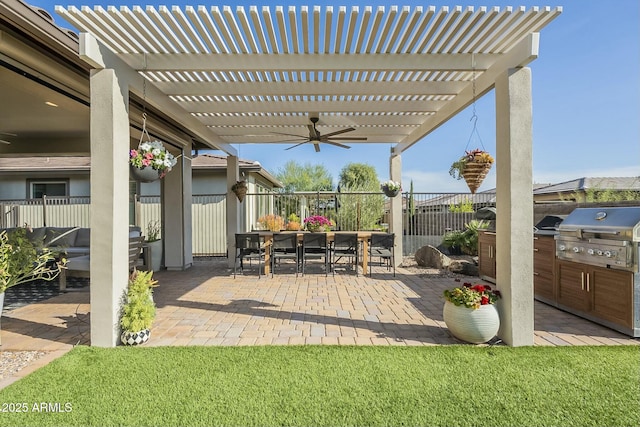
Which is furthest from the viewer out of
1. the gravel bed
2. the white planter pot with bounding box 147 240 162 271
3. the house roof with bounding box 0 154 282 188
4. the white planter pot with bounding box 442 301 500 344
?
the house roof with bounding box 0 154 282 188

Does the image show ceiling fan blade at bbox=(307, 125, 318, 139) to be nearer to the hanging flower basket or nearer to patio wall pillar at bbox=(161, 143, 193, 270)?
the hanging flower basket

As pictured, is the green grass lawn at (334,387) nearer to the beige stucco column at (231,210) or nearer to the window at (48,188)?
the beige stucco column at (231,210)

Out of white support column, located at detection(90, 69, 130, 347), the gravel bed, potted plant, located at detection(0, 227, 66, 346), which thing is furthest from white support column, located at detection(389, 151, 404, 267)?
the gravel bed

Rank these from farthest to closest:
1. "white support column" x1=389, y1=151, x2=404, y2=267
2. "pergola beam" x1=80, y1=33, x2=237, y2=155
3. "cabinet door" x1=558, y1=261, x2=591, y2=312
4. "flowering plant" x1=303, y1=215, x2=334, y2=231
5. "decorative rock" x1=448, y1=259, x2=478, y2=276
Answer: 1. "white support column" x1=389, y1=151, x2=404, y2=267
2. "flowering plant" x1=303, y1=215, x2=334, y2=231
3. "decorative rock" x1=448, y1=259, x2=478, y2=276
4. "cabinet door" x1=558, y1=261, x2=591, y2=312
5. "pergola beam" x1=80, y1=33, x2=237, y2=155

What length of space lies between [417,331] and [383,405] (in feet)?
4.97

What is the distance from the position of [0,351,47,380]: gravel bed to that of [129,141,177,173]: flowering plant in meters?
1.88

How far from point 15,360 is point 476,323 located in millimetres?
4002

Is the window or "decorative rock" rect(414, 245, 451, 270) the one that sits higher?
the window

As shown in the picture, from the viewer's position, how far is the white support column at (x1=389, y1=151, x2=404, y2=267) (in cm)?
796

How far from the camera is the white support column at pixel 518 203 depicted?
10.2 feet

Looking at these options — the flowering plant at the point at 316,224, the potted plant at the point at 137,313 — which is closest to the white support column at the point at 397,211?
the flowering plant at the point at 316,224

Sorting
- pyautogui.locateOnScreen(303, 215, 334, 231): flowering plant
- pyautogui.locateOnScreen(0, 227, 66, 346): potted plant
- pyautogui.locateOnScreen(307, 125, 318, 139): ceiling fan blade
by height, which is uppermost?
pyautogui.locateOnScreen(307, 125, 318, 139): ceiling fan blade

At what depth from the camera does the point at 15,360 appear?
9.29ft

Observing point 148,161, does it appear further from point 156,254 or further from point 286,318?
point 156,254
